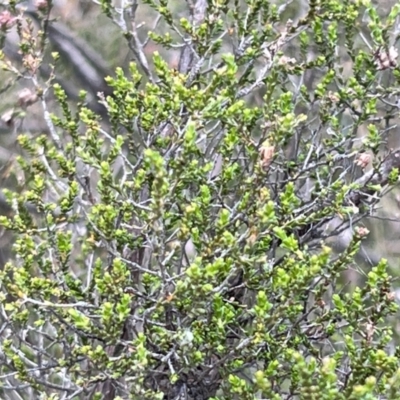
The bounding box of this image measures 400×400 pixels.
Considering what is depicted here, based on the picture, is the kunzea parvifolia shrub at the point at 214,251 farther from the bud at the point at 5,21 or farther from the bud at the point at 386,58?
the bud at the point at 5,21

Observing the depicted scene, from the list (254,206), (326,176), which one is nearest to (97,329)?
(254,206)

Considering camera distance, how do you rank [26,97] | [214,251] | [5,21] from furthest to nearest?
[26,97], [5,21], [214,251]

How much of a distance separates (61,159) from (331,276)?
68 cm

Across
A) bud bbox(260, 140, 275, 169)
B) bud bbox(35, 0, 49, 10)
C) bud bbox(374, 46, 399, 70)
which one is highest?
bud bbox(35, 0, 49, 10)

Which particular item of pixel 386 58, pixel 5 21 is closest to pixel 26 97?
pixel 5 21

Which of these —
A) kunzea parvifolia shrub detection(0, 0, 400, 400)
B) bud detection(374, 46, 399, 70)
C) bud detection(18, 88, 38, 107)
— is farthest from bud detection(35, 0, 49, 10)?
bud detection(374, 46, 399, 70)

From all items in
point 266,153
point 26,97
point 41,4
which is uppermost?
point 41,4

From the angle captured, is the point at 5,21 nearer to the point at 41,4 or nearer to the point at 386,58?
the point at 41,4

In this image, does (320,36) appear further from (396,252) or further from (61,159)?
(396,252)

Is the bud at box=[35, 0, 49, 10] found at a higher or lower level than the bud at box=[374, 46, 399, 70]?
higher

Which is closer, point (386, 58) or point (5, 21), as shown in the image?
point (386, 58)

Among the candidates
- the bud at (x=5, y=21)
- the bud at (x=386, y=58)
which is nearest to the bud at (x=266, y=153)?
the bud at (x=386, y=58)

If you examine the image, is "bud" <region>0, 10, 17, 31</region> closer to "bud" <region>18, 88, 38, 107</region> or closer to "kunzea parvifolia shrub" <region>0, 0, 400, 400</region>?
"bud" <region>18, 88, 38, 107</region>

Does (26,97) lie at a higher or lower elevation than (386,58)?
higher
